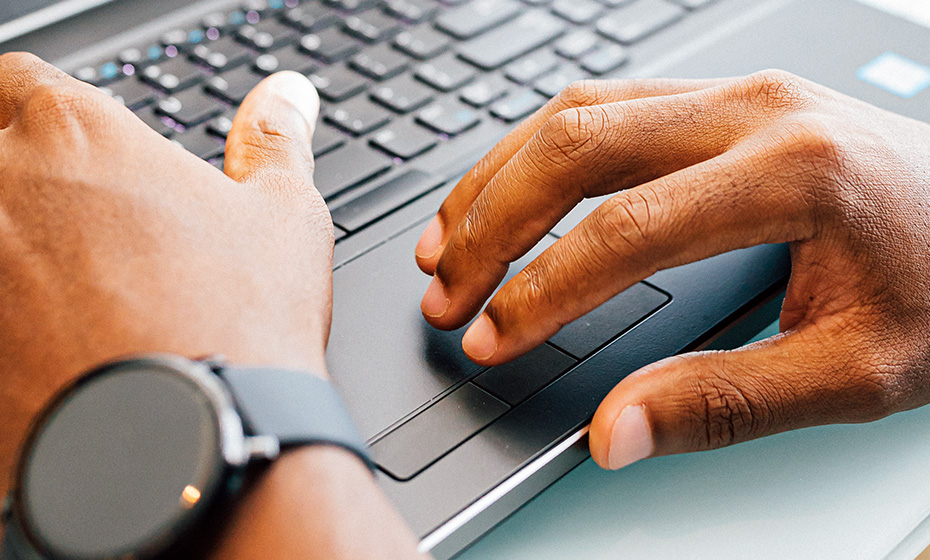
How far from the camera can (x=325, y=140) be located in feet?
2.25

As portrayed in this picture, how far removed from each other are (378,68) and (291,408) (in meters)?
0.44

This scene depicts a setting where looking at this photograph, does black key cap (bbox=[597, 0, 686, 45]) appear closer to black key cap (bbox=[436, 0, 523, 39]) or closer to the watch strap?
black key cap (bbox=[436, 0, 523, 39])

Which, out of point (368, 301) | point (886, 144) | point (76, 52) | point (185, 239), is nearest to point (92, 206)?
point (185, 239)

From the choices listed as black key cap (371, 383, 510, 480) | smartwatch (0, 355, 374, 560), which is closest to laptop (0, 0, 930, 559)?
black key cap (371, 383, 510, 480)

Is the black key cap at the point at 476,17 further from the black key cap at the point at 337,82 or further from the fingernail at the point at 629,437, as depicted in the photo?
the fingernail at the point at 629,437

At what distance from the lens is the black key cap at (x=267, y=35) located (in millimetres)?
769

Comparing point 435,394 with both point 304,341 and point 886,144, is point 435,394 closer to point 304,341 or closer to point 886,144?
point 304,341

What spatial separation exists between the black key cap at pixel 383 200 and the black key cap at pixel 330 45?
168 mm

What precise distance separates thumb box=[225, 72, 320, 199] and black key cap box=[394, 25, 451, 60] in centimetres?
17

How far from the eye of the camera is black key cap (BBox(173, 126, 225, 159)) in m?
0.65

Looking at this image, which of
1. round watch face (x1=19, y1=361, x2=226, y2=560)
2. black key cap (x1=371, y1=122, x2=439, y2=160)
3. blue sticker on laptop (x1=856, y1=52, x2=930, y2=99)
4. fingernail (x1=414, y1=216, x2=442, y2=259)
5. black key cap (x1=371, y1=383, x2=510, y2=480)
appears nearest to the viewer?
round watch face (x1=19, y1=361, x2=226, y2=560)

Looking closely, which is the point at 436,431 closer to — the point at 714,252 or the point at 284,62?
the point at 714,252

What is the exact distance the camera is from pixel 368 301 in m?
0.56

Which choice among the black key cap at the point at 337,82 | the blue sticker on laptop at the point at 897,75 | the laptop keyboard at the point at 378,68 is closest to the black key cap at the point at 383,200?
the laptop keyboard at the point at 378,68
